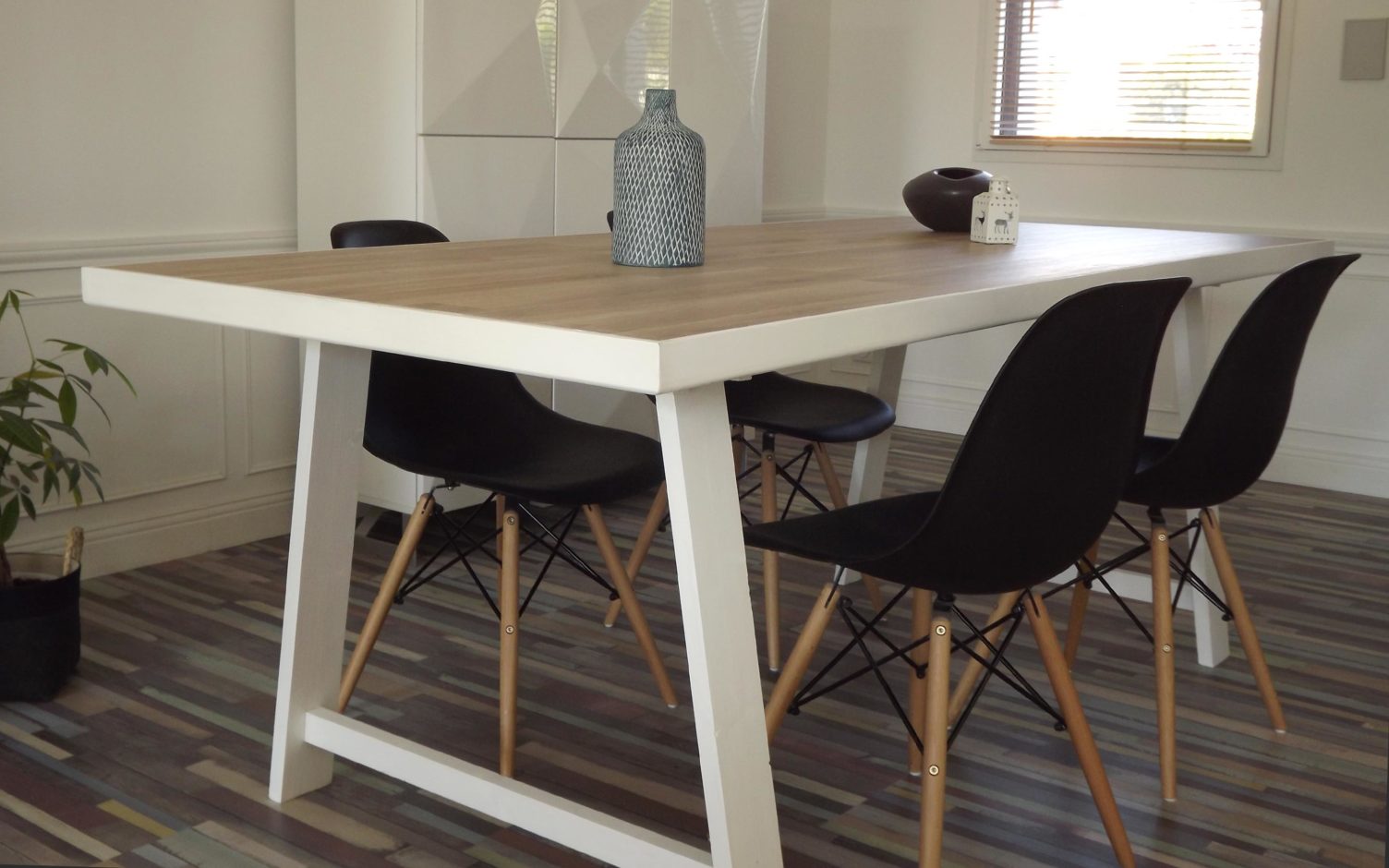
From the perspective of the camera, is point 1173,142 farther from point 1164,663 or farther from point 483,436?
point 483,436

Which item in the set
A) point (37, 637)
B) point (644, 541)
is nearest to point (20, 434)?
point (37, 637)

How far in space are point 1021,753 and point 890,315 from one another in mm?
1114

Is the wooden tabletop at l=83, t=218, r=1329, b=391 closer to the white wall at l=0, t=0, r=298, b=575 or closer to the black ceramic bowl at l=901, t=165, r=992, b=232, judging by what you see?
the black ceramic bowl at l=901, t=165, r=992, b=232

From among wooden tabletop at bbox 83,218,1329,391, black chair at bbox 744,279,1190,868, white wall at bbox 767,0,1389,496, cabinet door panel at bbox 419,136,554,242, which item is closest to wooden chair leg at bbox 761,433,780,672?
wooden tabletop at bbox 83,218,1329,391

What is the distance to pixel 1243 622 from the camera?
2619 millimetres

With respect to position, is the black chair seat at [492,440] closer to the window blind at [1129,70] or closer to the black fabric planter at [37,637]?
the black fabric planter at [37,637]

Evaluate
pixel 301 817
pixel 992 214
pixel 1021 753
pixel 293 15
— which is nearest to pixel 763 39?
pixel 293 15

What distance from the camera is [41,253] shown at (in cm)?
317

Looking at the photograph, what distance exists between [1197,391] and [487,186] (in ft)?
6.07

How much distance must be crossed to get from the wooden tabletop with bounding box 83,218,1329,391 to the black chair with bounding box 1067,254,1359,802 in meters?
0.21

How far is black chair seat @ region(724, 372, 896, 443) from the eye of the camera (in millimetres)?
2943

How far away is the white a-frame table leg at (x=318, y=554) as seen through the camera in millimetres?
2141

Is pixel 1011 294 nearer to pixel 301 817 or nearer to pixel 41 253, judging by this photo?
pixel 301 817

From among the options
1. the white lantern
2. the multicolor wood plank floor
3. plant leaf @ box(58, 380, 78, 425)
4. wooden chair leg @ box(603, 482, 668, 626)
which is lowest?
the multicolor wood plank floor
